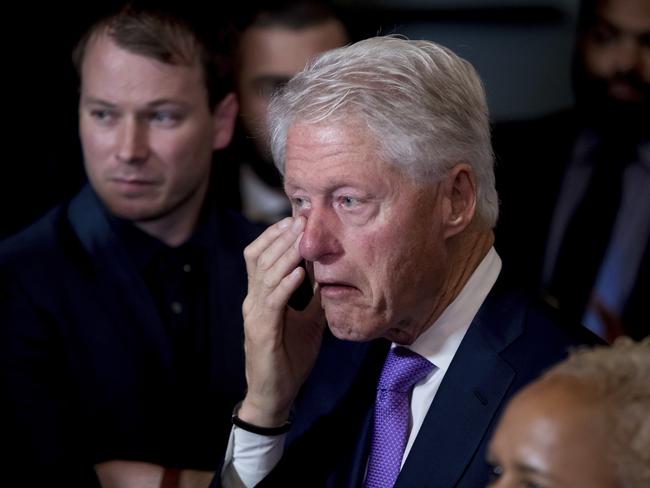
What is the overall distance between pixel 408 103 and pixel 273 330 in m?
0.58

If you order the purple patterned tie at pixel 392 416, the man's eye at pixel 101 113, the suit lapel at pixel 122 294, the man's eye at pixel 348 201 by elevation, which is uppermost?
the man's eye at pixel 348 201

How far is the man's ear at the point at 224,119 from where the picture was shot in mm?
3291

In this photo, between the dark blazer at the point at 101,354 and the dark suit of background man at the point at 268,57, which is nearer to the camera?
the dark blazer at the point at 101,354

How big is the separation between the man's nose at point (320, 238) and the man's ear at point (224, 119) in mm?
1141

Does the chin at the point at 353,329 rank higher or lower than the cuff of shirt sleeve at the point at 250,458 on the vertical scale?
higher

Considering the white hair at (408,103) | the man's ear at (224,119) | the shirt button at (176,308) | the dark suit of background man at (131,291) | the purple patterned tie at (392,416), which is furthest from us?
the man's ear at (224,119)

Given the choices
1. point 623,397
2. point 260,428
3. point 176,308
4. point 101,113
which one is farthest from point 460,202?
point 101,113

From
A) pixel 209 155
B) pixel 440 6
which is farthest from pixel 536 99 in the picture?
pixel 209 155

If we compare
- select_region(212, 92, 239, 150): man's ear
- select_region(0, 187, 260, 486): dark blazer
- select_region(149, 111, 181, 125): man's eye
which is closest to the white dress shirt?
select_region(0, 187, 260, 486): dark blazer

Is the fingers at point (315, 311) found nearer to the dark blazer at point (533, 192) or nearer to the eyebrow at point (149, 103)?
the eyebrow at point (149, 103)

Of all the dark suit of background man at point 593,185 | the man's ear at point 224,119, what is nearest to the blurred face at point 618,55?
A: the dark suit of background man at point 593,185

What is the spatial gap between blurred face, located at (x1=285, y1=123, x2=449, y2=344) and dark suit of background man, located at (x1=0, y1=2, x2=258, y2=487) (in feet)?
2.23

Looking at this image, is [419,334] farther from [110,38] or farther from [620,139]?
[620,139]

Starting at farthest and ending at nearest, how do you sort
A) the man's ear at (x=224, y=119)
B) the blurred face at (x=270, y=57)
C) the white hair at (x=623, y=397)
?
the blurred face at (x=270, y=57) → the man's ear at (x=224, y=119) → the white hair at (x=623, y=397)
